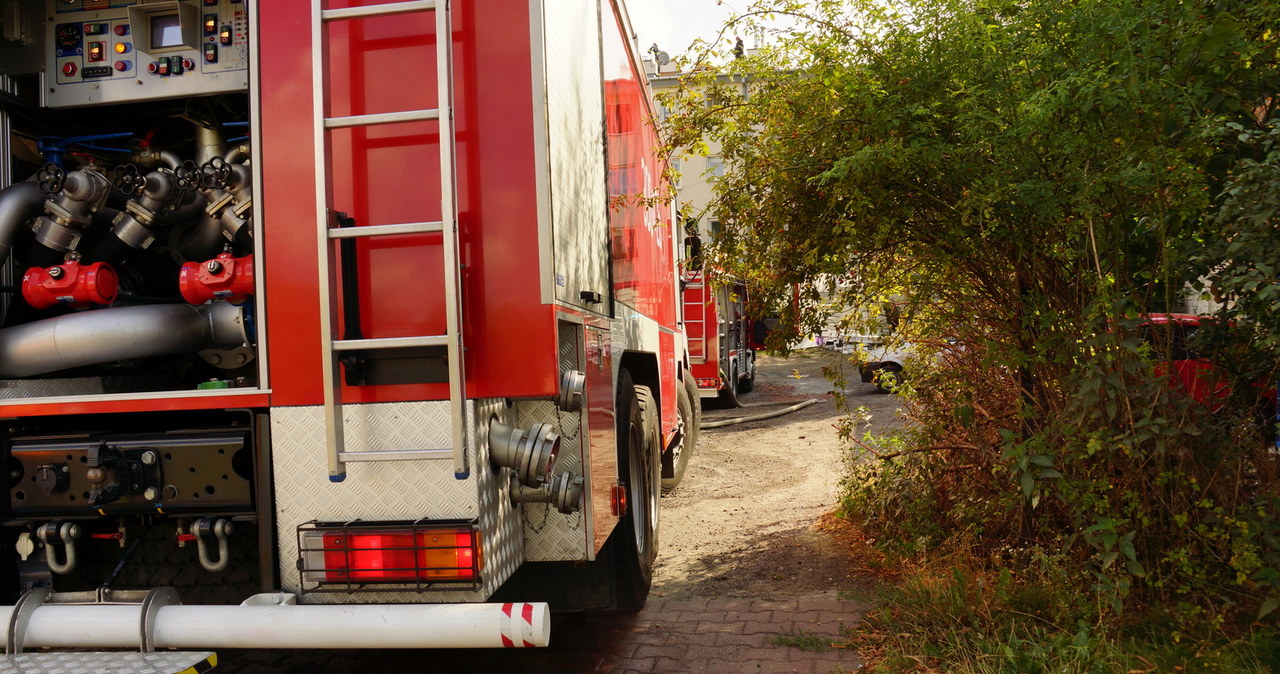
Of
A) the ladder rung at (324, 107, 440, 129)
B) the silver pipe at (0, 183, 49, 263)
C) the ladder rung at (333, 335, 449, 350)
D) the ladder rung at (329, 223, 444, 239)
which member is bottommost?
the ladder rung at (333, 335, 449, 350)

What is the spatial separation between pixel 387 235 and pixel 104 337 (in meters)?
1.33

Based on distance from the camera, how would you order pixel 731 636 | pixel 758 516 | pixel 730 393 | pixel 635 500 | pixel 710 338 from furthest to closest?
pixel 730 393 < pixel 710 338 < pixel 758 516 < pixel 635 500 < pixel 731 636

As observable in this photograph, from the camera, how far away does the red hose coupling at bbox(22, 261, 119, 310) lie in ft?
12.0

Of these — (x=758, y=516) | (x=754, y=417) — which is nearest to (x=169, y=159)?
(x=758, y=516)

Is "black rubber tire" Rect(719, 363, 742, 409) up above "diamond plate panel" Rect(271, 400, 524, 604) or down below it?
below

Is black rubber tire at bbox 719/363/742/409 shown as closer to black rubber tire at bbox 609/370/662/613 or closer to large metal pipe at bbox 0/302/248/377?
black rubber tire at bbox 609/370/662/613

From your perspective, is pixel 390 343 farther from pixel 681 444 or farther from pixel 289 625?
pixel 681 444

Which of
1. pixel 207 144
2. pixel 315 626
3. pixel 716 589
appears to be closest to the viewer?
pixel 315 626

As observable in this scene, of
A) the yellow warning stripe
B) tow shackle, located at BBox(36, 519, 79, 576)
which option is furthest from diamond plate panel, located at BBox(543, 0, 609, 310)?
tow shackle, located at BBox(36, 519, 79, 576)

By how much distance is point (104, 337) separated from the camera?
3545mm

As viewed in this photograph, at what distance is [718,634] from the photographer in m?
4.58

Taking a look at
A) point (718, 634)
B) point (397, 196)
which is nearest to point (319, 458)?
point (397, 196)

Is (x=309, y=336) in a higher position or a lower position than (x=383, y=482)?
higher

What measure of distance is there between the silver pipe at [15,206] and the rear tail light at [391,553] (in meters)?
1.73
